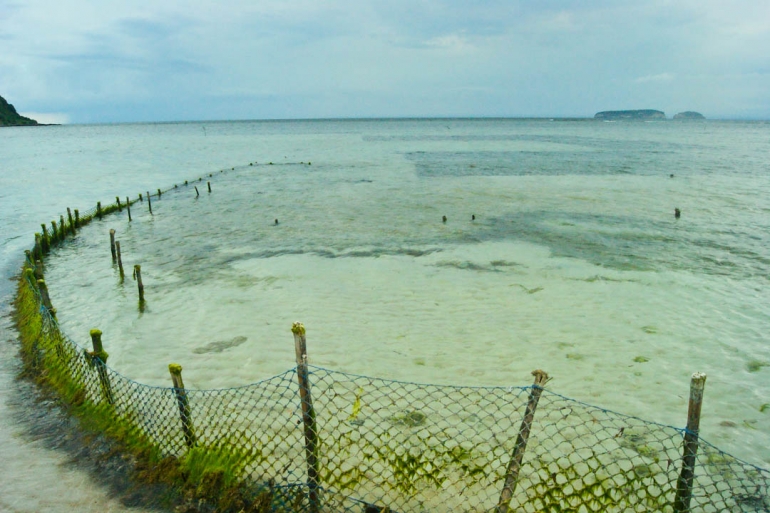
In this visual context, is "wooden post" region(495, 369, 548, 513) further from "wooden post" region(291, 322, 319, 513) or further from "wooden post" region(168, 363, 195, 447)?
"wooden post" region(168, 363, 195, 447)

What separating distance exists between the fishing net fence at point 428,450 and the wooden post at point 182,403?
0.7 inches

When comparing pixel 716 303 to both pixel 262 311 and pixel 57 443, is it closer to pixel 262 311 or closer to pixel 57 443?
pixel 262 311

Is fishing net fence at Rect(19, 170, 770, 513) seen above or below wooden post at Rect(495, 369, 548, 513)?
below

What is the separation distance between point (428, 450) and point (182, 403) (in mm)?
3923

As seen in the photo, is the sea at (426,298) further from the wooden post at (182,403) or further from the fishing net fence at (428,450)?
the wooden post at (182,403)

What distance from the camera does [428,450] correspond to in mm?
8070

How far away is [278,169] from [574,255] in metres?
38.1

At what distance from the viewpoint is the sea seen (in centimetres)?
965

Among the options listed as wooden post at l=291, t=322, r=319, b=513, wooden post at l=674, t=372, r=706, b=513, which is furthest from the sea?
wooden post at l=674, t=372, r=706, b=513

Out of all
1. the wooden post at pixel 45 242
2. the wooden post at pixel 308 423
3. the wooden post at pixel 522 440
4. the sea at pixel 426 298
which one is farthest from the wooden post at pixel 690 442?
the wooden post at pixel 45 242

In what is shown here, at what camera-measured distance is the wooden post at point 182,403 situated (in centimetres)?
714

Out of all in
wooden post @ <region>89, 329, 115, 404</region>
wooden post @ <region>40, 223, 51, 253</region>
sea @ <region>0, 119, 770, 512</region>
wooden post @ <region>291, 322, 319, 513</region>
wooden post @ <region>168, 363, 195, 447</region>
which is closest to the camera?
wooden post @ <region>291, 322, 319, 513</region>

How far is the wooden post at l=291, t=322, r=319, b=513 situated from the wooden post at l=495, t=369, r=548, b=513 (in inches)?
94.1

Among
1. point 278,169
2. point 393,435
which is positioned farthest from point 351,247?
point 278,169
